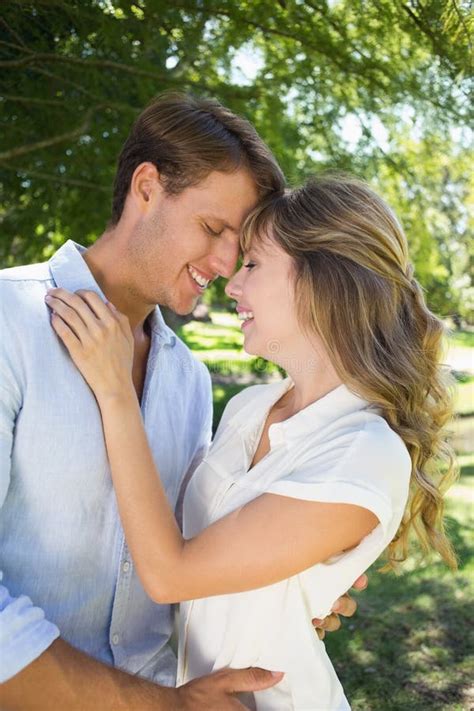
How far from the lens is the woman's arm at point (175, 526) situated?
1.81 metres

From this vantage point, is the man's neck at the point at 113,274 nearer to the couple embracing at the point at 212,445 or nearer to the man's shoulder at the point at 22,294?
the couple embracing at the point at 212,445

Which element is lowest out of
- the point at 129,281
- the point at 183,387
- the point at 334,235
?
the point at 183,387

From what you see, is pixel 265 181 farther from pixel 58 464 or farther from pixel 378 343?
pixel 58 464

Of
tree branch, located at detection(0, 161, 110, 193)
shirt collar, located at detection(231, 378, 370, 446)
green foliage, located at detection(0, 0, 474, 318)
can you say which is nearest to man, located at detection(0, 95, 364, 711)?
shirt collar, located at detection(231, 378, 370, 446)

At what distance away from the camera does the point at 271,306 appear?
2.21 meters

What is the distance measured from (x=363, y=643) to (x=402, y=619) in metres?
0.42

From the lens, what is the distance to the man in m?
1.86

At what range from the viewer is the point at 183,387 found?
2.50 m

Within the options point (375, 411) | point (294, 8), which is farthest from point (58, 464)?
point (294, 8)

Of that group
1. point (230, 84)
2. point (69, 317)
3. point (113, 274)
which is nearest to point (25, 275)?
point (69, 317)

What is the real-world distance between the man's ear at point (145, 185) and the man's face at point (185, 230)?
2 centimetres

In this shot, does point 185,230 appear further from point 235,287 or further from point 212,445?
point 212,445

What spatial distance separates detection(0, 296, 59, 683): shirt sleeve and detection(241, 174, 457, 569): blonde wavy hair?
2.43ft

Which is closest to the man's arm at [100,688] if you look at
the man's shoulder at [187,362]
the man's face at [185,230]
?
the man's shoulder at [187,362]
